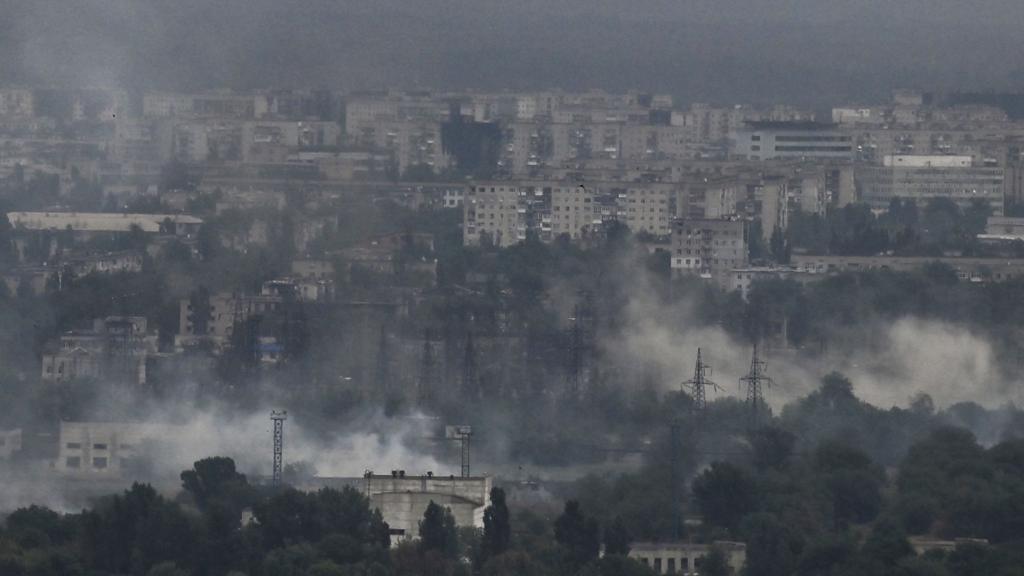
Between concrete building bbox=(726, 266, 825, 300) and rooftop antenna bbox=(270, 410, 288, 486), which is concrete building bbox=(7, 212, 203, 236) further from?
rooftop antenna bbox=(270, 410, 288, 486)

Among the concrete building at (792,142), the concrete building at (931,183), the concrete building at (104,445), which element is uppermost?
the concrete building at (792,142)

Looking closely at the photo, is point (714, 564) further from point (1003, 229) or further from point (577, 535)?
point (1003, 229)

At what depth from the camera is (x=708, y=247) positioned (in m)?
34.6

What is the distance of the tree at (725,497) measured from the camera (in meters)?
20.1

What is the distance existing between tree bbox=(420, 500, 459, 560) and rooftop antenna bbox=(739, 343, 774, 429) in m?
4.87

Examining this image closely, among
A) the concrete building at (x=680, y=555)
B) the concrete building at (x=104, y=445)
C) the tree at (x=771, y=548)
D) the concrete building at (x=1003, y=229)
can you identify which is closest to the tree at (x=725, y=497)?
the tree at (x=771, y=548)

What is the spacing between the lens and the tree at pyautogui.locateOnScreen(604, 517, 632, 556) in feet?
62.0

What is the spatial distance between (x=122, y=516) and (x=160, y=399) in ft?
21.1

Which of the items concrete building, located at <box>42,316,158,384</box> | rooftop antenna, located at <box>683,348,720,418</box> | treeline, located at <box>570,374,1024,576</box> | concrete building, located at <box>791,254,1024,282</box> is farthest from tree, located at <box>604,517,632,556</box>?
concrete building, located at <box>791,254,1024,282</box>

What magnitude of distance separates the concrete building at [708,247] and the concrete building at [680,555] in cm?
1426

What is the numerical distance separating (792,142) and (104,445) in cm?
2373

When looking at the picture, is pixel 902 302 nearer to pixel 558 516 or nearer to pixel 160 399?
pixel 160 399

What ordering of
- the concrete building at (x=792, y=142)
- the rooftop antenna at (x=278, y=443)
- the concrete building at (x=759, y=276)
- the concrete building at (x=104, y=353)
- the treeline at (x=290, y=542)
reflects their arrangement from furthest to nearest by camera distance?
the concrete building at (x=792, y=142)
the concrete building at (x=759, y=276)
the concrete building at (x=104, y=353)
the rooftop antenna at (x=278, y=443)
the treeline at (x=290, y=542)

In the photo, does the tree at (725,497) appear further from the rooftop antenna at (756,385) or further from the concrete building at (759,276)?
the concrete building at (759,276)
